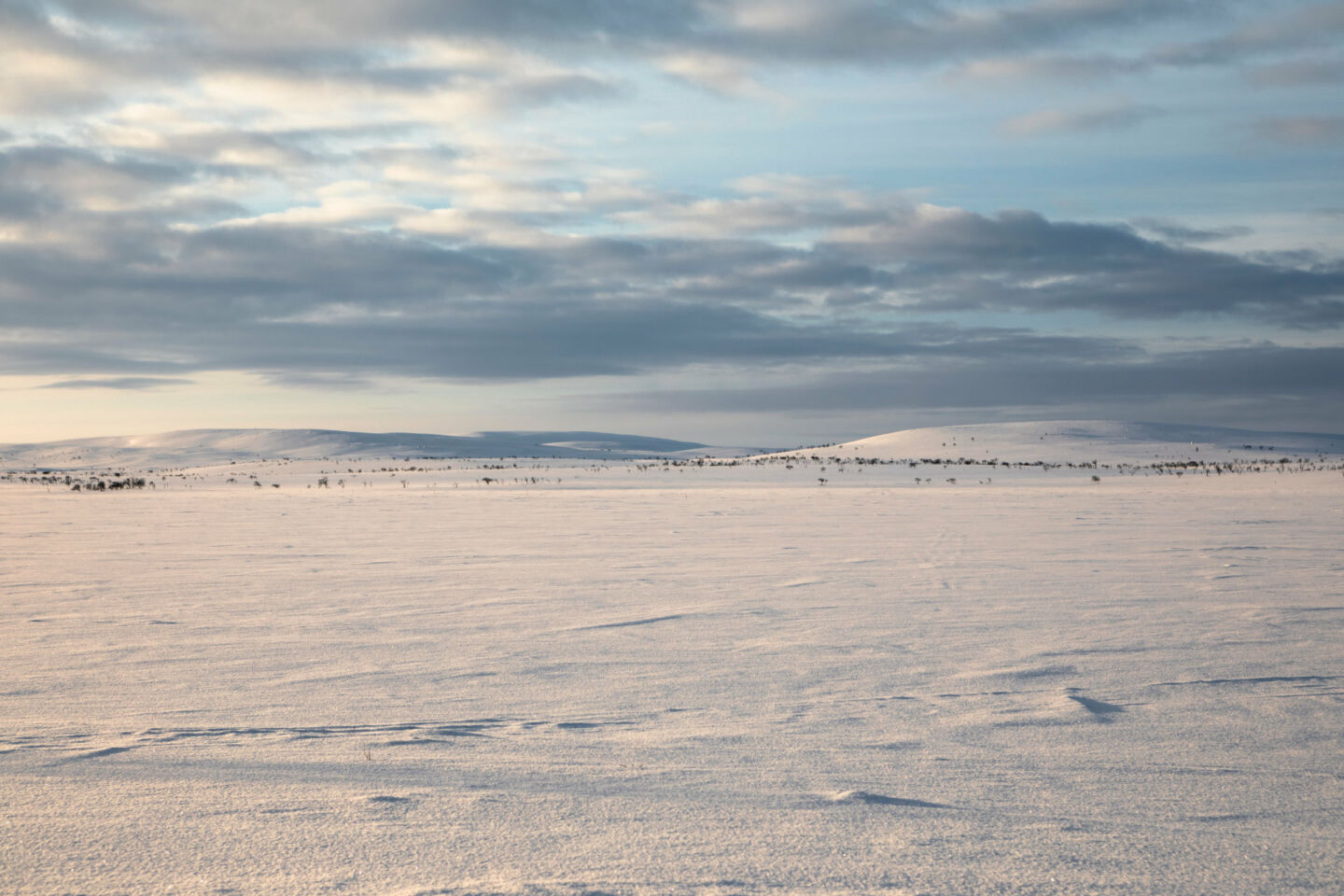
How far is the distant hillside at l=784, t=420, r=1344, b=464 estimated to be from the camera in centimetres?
4609

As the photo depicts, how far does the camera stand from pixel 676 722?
417 centimetres

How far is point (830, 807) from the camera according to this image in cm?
319

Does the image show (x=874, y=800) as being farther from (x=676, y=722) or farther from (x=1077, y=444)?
(x=1077, y=444)

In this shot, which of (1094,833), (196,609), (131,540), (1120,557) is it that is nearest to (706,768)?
(1094,833)

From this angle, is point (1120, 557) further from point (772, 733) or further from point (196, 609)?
point (196, 609)

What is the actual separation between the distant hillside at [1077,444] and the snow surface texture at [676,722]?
37278mm

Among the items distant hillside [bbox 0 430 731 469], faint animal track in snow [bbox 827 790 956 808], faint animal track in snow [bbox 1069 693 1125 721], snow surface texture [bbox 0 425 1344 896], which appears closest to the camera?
snow surface texture [bbox 0 425 1344 896]

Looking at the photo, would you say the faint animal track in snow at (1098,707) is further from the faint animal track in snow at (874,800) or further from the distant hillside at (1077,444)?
the distant hillside at (1077,444)

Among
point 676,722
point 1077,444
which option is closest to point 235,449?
point 1077,444

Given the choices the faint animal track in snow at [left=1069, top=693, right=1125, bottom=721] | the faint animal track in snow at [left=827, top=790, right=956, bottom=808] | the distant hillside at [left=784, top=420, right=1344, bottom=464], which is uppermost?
the distant hillside at [left=784, top=420, right=1344, bottom=464]

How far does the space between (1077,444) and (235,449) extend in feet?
274

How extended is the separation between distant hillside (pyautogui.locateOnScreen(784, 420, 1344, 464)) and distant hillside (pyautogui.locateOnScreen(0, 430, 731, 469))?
95.2 feet

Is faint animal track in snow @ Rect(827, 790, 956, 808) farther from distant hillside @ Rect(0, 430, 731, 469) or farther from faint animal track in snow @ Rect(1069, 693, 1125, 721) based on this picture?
distant hillside @ Rect(0, 430, 731, 469)

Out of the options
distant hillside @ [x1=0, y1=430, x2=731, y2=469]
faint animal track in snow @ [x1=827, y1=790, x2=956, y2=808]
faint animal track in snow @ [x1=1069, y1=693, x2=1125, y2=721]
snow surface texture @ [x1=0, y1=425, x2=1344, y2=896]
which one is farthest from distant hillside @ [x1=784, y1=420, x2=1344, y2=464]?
faint animal track in snow @ [x1=827, y1=790, x2=956, y2=808]
